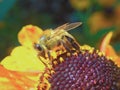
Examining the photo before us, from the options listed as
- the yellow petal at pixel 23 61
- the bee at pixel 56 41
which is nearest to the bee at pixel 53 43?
the bee at pixel 56 41

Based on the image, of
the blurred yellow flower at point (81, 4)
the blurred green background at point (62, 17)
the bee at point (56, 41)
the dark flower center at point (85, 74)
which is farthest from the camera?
the blurred yellow flower at point (81, 4)

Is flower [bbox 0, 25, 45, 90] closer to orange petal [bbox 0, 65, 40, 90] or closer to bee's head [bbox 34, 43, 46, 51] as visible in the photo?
orange petal [bbox 0, 65, 40, 90]

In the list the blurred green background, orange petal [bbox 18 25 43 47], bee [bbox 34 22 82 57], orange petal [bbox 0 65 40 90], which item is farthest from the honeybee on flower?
the blurred green background

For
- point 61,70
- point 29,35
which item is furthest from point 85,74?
point 29,35

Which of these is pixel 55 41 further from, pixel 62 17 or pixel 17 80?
pixel 62 17

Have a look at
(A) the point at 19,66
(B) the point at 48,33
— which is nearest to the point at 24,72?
(A) the point at 19,66

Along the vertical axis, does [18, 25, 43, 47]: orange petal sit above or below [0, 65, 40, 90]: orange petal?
→ above

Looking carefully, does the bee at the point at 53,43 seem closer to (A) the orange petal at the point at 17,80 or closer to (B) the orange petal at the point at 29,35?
(A) the orange petal at the point at 17,80
